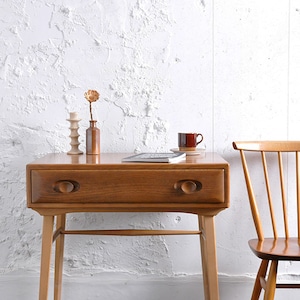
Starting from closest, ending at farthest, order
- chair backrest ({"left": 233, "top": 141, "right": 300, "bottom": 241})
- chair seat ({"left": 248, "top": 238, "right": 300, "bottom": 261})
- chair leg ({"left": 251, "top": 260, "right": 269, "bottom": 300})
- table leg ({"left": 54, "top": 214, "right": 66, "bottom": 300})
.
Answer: chair seat ({"left": 248, "top": 238, "right": 300, "bottom": 261}) → chair leg ({"left": 251, "top": 260, "right": 269, "bottom": 300}) → table leg ({"left": 54, "top": 214, "right": 66, "bottom": 300}) → chair backrest ({"left": 233, "top": 141, "right": 300, "bottom": 241})

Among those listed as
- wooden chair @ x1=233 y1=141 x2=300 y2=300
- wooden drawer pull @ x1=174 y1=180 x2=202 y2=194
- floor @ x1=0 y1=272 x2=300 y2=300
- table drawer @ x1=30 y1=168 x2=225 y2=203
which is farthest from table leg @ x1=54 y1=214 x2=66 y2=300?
wooden chair @ x1=233 y1=141 x2=300 y2=300

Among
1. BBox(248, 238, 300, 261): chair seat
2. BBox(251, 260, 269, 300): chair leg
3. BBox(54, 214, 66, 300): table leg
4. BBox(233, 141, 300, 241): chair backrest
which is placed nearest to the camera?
BBox(248, 238, 300, 261): chair seat

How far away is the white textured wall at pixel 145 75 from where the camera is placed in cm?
262

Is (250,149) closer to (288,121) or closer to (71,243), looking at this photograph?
(288,121)

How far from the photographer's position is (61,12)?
8.59 ft

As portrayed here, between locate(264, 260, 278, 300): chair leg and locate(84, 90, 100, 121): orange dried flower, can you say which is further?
locate(84, 90, 100, 121): orange dried flower

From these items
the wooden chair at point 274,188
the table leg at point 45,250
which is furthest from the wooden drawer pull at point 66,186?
the wooden chair at point 274,188

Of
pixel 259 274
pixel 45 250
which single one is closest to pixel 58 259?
pixel 45 250

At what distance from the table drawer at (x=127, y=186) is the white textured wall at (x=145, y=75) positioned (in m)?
0.56

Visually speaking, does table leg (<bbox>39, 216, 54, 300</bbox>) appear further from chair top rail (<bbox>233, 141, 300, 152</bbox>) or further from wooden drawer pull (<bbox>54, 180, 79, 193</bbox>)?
chair top rail (<bbox>233, 141, 300, 152</bbox>)

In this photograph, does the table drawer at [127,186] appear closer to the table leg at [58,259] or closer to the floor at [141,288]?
the table leg at [58,259]

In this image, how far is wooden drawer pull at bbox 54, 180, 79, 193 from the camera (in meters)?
2.10

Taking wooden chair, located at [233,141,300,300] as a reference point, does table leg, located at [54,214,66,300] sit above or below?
below

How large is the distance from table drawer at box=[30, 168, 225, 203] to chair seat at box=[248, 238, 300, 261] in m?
0.27
